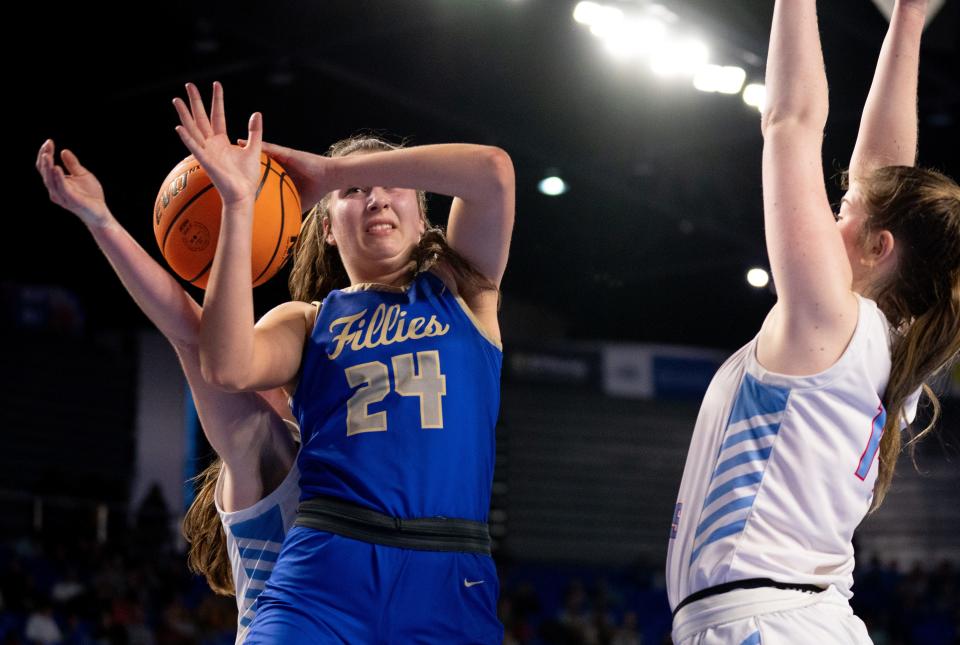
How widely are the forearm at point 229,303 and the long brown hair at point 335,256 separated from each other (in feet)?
2.20

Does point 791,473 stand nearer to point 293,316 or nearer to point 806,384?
point 806,384

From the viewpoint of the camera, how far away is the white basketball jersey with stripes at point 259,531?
3.22 metres

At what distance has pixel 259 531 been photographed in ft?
10.6

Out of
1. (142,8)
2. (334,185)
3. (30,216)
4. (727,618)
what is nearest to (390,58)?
(142,8)

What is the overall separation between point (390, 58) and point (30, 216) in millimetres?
6044

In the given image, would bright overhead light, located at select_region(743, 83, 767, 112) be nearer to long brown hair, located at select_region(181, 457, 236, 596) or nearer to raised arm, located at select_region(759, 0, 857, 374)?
long brown hair, located at select_region(181, 457, 236, 596)

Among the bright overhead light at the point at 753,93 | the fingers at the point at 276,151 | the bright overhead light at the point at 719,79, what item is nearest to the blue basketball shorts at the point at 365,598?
the fingers at the point at 276,151

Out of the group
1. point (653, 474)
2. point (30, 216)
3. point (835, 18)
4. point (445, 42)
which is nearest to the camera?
point (835, 18)

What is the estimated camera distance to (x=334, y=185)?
3055 millimetres

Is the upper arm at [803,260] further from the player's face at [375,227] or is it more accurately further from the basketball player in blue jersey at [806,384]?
the player's face at [375,227]

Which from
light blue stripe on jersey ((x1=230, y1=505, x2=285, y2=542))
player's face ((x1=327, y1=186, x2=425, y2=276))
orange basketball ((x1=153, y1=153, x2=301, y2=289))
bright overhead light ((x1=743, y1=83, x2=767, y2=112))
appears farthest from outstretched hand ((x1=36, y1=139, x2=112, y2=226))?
bright overhead light ((x1=743, y1=83, x2=767, y2=112))

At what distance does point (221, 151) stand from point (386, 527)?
998mm

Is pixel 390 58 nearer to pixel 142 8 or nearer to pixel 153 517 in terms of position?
pixel 142 8

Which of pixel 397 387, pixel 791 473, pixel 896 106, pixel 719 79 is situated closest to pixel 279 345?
pixel 397 387
